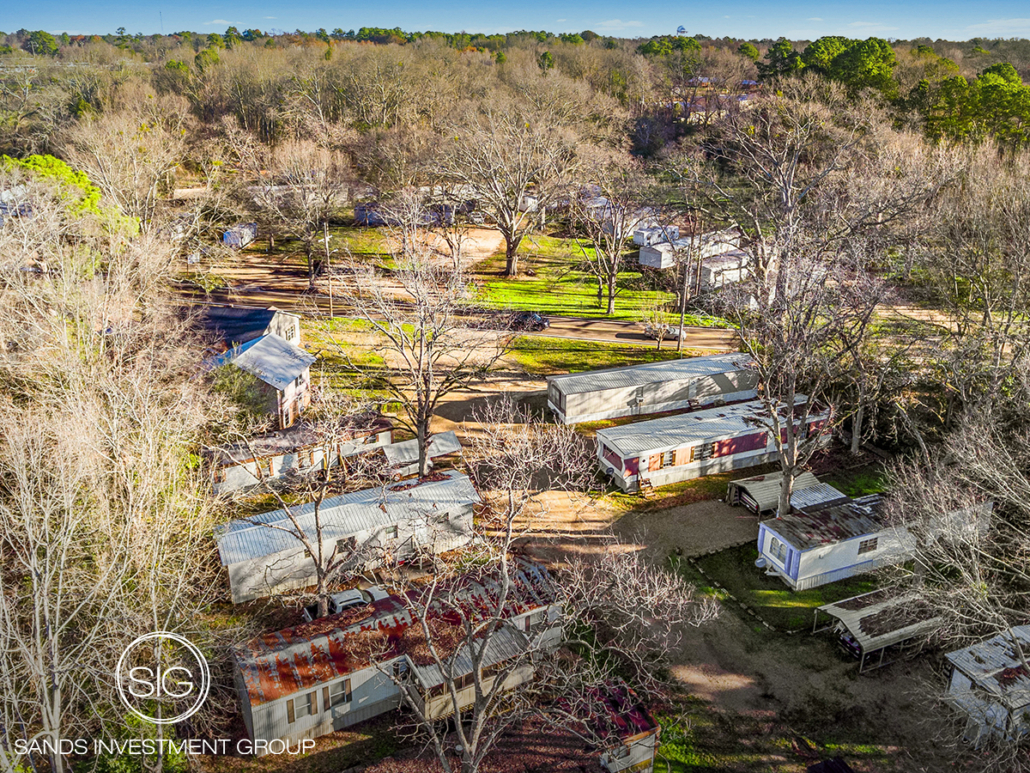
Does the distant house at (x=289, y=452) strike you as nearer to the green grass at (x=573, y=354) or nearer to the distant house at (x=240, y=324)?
the distant house at (x=240, y=324)

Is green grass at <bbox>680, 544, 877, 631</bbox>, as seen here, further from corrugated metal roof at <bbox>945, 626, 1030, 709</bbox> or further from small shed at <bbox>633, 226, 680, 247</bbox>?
small shed at <bbox>633, 226, 680, 247</bbox>

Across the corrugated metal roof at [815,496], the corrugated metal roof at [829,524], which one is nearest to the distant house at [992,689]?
the corrugated metal roof at [829,524]

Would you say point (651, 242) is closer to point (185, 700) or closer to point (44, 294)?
point (44, 294)

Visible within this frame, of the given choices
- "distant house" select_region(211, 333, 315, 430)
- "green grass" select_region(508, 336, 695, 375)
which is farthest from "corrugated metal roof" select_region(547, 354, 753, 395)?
"distant house" select_region(211, 333, 315, 430)

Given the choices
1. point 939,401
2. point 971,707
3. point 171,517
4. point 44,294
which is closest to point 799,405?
point 939,401

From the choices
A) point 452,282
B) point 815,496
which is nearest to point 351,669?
point 452,282
